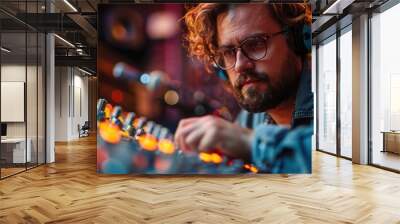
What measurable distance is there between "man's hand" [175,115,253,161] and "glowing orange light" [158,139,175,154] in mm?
115

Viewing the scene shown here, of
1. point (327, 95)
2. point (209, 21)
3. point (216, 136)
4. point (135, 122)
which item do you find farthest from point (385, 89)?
point (135, 122)

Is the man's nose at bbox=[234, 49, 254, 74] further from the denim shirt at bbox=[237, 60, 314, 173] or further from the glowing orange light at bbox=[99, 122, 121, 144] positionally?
the glowing orange light at bbox=[99, 122, 121, 144]

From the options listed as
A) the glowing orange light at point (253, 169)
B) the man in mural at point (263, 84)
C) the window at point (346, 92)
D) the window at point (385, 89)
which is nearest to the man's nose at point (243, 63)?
the man in mural at point (263, 84)

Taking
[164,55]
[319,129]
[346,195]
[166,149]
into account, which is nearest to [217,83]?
[164,55]

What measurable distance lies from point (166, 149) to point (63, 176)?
1887 millimetres

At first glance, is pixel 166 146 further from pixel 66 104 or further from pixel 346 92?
pixel 66 104

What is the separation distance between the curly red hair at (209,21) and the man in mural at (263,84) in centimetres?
2

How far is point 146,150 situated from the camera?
20.5 ft

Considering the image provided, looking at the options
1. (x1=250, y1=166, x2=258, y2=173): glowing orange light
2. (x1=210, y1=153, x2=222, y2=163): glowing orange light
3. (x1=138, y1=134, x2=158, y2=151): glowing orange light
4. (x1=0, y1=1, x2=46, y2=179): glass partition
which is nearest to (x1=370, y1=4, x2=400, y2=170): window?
(x1=250, y1=166, x2=258, y2=173): glowing orange light

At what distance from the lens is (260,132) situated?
615 centimetres

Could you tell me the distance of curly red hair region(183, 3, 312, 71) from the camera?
20.3ft

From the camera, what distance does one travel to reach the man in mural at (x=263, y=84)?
20.0 feet

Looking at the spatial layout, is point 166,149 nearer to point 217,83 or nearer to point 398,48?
point 217,83

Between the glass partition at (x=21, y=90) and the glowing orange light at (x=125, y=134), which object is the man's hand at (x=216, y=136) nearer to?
the glowing orange light at (x=125, y=134)
